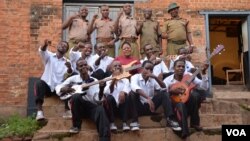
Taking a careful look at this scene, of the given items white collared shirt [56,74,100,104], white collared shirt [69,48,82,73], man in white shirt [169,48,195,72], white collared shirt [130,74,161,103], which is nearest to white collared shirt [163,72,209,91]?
white collared shirt [130,74,161,103]

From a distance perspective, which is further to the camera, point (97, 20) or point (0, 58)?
point (0, 58)

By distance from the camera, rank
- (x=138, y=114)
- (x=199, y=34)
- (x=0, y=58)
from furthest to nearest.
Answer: (x=199, y=34) → (x=0, y=58) → (x=138, y=114)

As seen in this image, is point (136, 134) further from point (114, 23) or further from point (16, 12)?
point (16, 12)

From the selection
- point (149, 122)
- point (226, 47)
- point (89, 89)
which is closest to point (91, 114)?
point (89, 89)

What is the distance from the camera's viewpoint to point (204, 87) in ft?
25.1

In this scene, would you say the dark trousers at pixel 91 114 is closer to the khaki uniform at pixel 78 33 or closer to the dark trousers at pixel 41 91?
the dark trousers at pixel 41 91

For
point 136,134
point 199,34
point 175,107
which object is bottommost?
point 136,134

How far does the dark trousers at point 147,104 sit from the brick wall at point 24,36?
359 cm

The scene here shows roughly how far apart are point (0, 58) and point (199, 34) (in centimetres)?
487

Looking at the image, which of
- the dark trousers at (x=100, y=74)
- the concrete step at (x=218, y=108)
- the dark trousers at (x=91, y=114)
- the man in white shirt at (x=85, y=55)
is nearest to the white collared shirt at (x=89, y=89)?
the dark trousers at (x=91, y=114)

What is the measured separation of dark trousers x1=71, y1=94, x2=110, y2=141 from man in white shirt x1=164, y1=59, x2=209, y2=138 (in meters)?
1.21

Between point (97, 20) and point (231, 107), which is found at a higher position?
point (97, 20)

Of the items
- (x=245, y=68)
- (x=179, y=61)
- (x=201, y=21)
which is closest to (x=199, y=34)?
(x=201, y=21)

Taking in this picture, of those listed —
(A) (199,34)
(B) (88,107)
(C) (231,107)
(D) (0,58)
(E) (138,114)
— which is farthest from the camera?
(A) (199,34)
